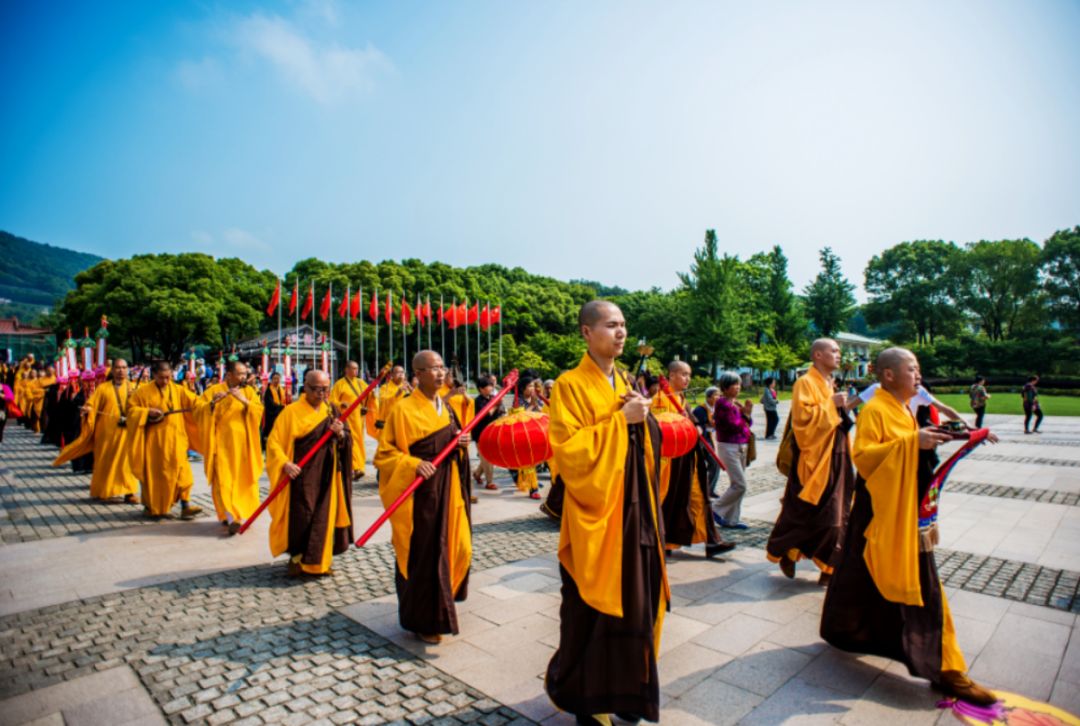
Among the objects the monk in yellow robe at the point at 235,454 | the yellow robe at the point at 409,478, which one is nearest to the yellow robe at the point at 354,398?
the monk in yellow robe at the point at 235,454

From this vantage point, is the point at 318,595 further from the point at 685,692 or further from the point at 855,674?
the point at 855,674

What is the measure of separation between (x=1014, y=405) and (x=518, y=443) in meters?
37.5

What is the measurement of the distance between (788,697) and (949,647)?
3.36ft

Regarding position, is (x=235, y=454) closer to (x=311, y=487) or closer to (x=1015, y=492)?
(x=311, y=487)

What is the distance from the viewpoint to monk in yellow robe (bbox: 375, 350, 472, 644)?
446 centimetres

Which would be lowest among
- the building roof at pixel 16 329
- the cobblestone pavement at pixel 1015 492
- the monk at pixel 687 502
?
the cobblestone pavement at pixel 1015 492

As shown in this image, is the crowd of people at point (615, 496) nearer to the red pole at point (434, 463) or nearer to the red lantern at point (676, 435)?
the red pole at point (434, 463)

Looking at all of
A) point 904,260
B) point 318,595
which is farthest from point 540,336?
point 318,595

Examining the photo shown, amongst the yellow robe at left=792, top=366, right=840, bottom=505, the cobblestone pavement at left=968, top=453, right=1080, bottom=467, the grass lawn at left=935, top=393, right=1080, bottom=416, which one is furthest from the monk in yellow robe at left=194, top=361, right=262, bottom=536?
the grass lawn at left=935, top=393, right=1080, bottom=416

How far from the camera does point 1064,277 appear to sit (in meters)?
49.7

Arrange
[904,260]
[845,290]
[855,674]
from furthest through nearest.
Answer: [904,260] → [845,290] → [855,674]

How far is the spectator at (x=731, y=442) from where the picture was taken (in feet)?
24.9

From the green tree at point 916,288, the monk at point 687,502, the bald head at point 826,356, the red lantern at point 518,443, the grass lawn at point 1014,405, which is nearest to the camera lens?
the red lantern at point 518,443

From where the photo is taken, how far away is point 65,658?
14.2 feet
